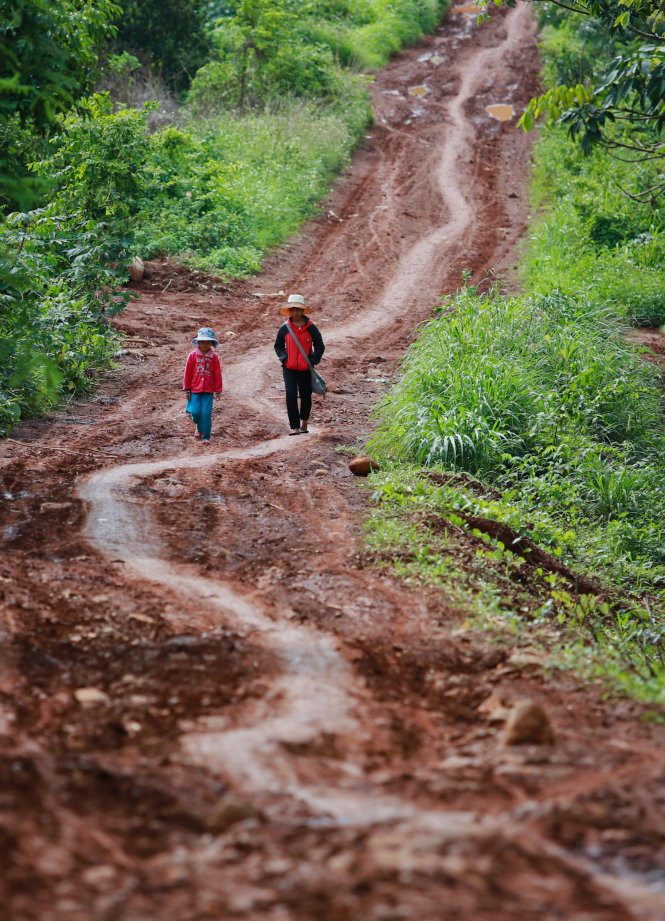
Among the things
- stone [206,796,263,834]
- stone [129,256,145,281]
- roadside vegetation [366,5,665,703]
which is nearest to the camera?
stone [206,796,263,834]

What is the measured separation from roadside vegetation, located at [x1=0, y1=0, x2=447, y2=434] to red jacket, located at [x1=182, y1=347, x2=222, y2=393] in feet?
5.09

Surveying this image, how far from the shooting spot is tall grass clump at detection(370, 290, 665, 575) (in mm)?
7871

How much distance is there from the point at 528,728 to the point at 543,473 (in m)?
5.28

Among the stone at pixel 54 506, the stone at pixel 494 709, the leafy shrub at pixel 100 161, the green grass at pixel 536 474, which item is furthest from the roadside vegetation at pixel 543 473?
the leafy shrub at pixel 100 161

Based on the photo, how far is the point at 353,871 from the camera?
2.49 metres

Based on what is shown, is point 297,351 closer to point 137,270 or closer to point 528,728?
point 528,728

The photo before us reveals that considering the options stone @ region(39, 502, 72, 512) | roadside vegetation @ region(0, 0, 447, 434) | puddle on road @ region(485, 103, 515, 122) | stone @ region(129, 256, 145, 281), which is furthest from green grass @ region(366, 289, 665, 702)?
puddle on road @ region(485, 103, 515, 122)

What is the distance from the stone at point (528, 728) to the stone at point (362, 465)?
459 centimetres

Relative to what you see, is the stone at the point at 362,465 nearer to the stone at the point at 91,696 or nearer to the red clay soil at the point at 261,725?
the red clay soil at the point at 261,725

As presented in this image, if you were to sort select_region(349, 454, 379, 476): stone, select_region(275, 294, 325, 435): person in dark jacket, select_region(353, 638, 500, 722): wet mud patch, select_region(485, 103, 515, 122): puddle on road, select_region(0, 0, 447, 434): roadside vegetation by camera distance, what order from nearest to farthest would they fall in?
select_region(353, 638, 500, 722): wet mud patch, select_region(0, 0, 447, 434): roadside vegetation, select_region(349, 454, 379, 476): stone, select_region(275, 294, 325, 435): person in dark jacket, select_region(485, 103, 515, 122): puddle on road

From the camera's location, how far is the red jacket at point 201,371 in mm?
8680

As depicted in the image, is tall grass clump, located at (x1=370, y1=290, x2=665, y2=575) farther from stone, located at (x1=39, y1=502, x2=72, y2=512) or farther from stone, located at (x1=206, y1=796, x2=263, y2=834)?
stone, located at (x1=206, y1=796, x2=263, y2=834)

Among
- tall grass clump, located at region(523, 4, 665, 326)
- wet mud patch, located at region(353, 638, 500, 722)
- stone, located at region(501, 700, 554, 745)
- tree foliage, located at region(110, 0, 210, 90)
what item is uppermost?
tree foliage, located at region(110, 0, 210, 90)

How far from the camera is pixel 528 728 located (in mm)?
3467
